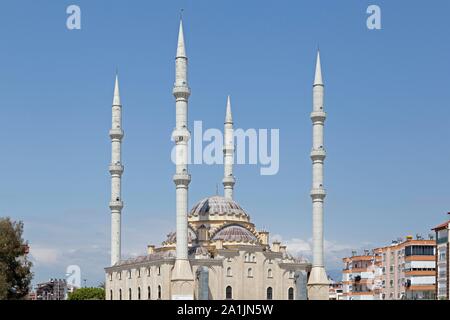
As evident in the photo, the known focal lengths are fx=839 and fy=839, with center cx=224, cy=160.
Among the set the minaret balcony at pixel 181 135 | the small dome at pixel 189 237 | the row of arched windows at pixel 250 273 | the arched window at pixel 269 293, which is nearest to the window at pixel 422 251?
the row of arched windows at pixel 250 273

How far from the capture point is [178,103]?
247ft

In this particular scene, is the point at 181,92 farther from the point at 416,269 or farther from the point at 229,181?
the point at 416,269

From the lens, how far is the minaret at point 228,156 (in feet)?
297

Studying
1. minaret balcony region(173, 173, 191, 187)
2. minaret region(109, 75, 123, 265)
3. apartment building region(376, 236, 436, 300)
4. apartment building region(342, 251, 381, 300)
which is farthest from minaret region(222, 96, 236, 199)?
apartment building region(342, 251, 381, 300)

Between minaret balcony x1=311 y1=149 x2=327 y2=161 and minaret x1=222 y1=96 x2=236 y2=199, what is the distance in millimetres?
14051

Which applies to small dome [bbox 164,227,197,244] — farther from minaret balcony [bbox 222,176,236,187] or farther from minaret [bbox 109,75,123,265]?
minaret balcony [bbox 222,176,236,187]

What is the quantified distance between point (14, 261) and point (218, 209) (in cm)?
2641

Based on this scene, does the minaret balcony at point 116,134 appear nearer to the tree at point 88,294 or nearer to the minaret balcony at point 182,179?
the minaret balcony at point 182,179

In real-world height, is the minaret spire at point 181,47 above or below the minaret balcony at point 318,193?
above

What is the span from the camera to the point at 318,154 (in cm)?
7856
